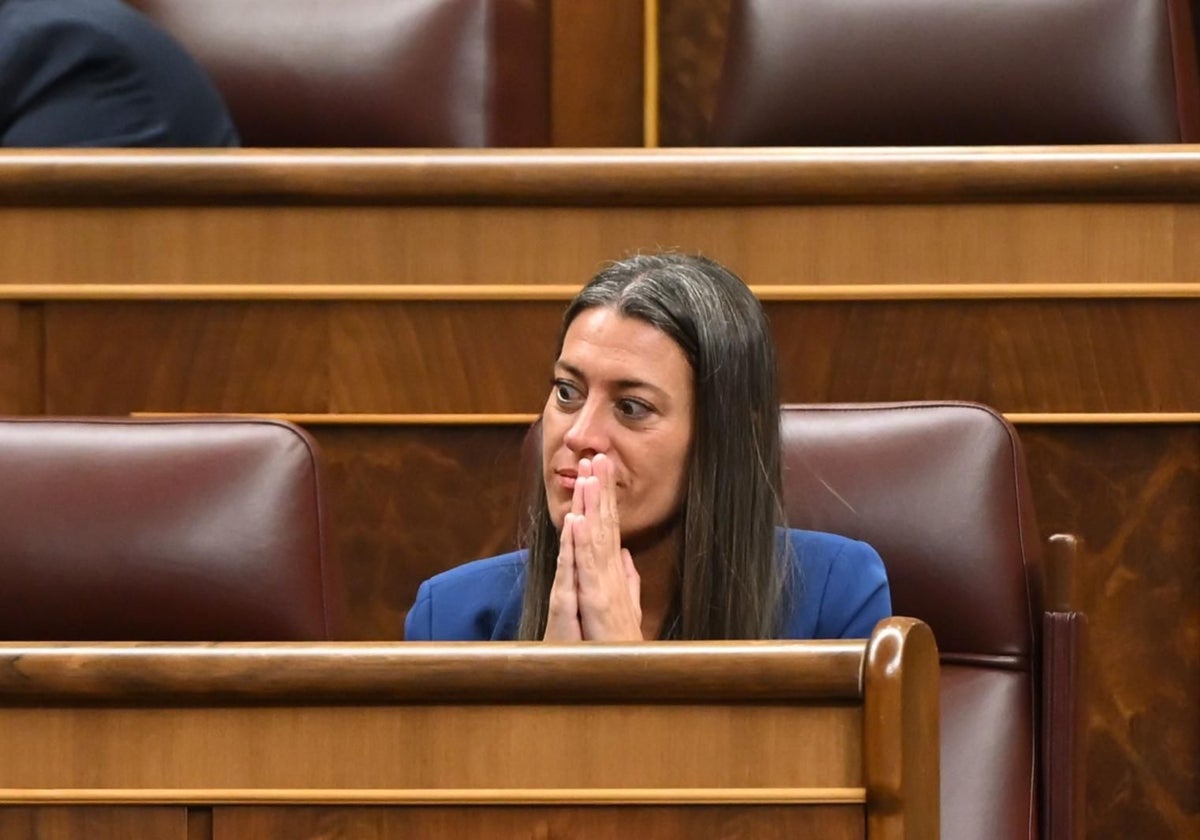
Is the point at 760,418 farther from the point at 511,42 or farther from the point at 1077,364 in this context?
the point at 511,42

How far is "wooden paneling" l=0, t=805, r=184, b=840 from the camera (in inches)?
16.7

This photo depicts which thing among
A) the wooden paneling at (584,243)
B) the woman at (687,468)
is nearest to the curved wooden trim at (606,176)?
the wooden paneling at (584,243)

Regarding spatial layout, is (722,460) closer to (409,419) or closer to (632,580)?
(632,580)

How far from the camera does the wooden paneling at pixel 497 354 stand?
0.75 metres

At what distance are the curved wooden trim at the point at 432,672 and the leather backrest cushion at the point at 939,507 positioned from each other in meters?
0.22

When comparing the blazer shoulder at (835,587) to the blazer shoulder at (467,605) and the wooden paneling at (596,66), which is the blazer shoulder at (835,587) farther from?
the wooden paneling at (596,66)

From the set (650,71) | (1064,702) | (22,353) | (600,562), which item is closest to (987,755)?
(1064,702)

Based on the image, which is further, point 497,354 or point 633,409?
point 497,354

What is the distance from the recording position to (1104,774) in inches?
28.1

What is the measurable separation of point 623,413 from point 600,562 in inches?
2.0

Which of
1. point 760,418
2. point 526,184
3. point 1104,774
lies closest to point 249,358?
point 526,184

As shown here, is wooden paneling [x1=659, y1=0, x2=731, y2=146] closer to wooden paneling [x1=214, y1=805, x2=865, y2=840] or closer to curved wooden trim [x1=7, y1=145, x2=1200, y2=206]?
curved wooden trim [x1=7, y1=145, x2=1200, y2=206]

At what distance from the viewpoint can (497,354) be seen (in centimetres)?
76

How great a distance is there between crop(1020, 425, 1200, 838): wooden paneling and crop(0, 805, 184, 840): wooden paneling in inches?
15.1
